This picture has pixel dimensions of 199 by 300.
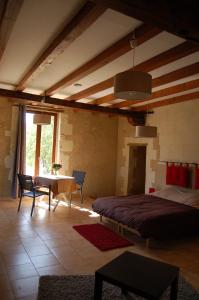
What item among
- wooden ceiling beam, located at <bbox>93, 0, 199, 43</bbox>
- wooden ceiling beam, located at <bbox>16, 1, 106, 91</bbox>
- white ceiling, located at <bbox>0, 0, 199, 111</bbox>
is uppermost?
white ceiling, located at <bbox>0, 0, 199, 111</bbox>

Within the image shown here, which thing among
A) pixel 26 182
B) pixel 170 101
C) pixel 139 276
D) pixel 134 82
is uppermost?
pixel 170 101

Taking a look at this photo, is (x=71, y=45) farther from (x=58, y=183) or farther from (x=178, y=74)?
(x=58, y=183)

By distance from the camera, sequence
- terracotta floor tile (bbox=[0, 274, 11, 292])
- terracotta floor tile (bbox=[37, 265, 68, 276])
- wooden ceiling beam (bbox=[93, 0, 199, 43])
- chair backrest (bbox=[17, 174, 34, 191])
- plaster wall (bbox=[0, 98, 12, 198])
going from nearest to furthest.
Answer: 1. wooden ceiling beam (bbox=[93, 0, 199, 43])
2. terracotta floor tile (bbox=[0, 274, 11, 292])
3. terracotta floor tile (bbox=[37, 265, 68, 276])
4. chair backrest (bbox=[17, 174, 34, 191])
5. plaster wall (bbox=[0, 98, 12, 198])

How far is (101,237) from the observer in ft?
12.8

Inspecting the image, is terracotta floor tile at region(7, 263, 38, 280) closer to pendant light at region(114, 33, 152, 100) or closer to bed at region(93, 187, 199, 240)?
bed at region(93, 187, 199, 240)

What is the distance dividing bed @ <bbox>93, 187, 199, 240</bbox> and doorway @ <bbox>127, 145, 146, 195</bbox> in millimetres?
2134

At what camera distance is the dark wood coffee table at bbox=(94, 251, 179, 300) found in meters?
1.77

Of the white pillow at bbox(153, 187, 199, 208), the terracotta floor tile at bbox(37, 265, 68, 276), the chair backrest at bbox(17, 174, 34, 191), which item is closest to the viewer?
the terracotta floor tile at bbox(37, 265, 68, 276)

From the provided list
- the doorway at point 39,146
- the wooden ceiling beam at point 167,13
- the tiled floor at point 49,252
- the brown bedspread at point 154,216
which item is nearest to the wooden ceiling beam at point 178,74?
the wooden ceiling beam at point 167,13

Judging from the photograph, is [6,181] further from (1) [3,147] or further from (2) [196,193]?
(2) [196,193]

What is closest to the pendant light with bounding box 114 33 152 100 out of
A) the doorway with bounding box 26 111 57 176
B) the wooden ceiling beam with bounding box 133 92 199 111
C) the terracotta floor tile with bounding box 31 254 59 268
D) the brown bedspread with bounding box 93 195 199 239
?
the brown bedspread with bounding box 93 195 199 239

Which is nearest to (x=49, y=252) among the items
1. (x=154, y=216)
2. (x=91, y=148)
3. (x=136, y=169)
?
(x=154, y=216)

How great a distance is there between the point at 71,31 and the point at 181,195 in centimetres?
355

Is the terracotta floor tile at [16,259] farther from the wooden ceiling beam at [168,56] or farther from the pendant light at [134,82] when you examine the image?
the wooden ceiling beam at [168,56]
